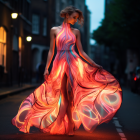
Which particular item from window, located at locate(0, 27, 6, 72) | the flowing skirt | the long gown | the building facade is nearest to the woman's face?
the long gown

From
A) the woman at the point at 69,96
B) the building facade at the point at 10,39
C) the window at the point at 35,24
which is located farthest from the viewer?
the window at the point at 35,24

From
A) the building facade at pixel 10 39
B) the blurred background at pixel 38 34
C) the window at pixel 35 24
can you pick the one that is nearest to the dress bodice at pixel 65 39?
the blurred background at pixel 38 34

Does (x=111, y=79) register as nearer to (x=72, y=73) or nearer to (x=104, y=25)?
(x=72, y=73)

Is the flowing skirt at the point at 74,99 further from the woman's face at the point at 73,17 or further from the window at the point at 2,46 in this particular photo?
the window at the point at 2,46

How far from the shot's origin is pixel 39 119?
17.6ft

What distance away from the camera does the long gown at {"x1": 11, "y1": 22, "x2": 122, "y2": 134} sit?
17.6 ft

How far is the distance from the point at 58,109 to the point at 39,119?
0.34 meters

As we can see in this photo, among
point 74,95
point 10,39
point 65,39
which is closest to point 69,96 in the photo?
point 74,95

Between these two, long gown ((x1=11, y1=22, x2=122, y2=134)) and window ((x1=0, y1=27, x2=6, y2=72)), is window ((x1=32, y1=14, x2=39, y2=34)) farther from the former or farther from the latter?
long gown ((x1=11, y1=22, x2=122, y2=134))

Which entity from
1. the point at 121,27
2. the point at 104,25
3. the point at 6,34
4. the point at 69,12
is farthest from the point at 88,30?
the point at 69,12

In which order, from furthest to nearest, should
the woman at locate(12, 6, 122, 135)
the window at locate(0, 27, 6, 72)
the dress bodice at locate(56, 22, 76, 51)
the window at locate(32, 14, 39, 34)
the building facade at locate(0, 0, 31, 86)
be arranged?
1. the window at locate(32, 14, 39, 34)
2. the window at locate(0, 27, 6, 72)
3. the building facade at locate(0, 0, 31, 86)
4. the dress bodice at locate(56, 22, 76, 51)
5. the woman at locate(12, 6, 122, 135)

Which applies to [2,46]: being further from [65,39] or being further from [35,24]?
[35,24]

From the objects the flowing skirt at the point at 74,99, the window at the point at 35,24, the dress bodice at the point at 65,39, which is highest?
the window at the point at 35,24

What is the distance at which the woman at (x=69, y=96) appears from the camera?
534 cm
